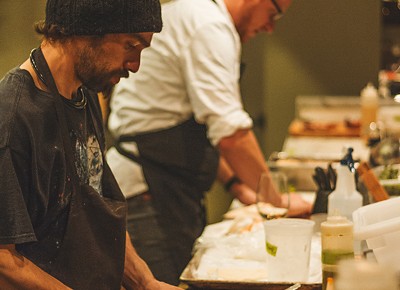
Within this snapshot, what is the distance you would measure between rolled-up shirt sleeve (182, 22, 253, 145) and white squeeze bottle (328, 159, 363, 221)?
25.2 inches

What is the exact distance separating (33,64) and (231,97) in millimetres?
1325

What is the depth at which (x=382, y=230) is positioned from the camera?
1.79 meters

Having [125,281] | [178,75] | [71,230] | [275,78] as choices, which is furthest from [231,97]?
[275,78]

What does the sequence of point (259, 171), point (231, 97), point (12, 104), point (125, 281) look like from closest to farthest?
point (12, 104) < point (125, 281) < point (231, 97) < point (259, 171)

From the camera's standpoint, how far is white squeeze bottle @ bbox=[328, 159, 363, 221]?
2.53m

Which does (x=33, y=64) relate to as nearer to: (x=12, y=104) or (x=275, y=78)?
(x=12, y=104)

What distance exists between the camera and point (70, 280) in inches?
74.8

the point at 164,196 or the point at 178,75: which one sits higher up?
the point at 178,75

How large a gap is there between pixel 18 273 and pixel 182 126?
161cm

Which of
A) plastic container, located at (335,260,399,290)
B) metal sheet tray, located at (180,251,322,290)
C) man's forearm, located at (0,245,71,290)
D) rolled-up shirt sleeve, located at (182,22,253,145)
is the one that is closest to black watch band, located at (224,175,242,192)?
rolled-up shirt sleeve, located at (182,22,253,145)

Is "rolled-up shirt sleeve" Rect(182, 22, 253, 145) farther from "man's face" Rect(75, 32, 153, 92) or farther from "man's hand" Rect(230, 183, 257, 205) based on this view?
"man's face" Rect(75, 32, 153, 92)

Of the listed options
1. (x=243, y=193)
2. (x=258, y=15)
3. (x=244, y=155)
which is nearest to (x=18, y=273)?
(x=244, y=155)

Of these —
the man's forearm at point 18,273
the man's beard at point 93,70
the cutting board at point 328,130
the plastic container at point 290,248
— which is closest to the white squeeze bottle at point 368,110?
the cutting board at point 328,130

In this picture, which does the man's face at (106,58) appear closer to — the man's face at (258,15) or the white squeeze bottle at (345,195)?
the white squeeze bottle at (345,195)
